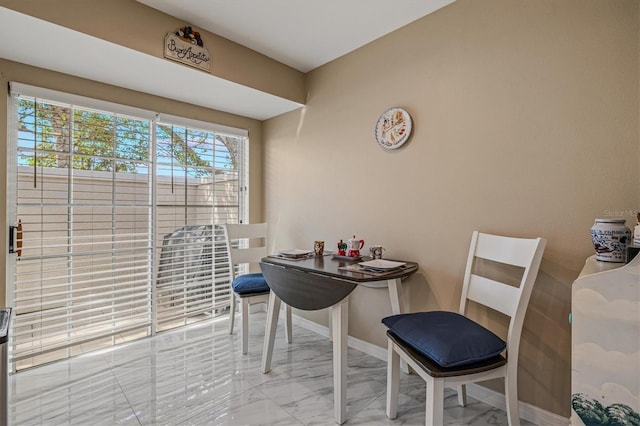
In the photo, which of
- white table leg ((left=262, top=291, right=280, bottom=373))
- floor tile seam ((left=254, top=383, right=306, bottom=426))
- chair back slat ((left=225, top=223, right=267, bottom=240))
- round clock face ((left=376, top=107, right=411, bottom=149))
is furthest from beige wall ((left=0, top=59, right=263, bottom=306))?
floor tile seam ((left=254, top=383, right=306, bottom=426))

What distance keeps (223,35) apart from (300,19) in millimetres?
635

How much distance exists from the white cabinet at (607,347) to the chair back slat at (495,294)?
0.50 m

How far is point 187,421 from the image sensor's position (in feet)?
5.31

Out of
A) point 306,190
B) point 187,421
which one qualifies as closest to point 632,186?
point 306,190

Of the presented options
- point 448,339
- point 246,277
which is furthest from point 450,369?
point 246,277

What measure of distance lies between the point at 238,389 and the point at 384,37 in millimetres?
2637

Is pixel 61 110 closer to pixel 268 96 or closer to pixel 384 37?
pixel 268 96

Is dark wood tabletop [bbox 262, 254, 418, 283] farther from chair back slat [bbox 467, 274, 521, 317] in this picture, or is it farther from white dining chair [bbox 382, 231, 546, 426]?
chair back slat [bbox 467, 274, 521, 317]

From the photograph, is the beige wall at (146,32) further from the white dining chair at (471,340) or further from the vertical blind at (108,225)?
the white dining chair at (471,340)

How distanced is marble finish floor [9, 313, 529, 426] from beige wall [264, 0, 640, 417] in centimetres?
48

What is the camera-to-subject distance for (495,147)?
1759 mm

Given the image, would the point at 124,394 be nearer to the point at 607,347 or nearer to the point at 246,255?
the point at 246,255

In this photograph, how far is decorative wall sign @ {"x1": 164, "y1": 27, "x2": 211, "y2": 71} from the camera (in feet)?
6.80

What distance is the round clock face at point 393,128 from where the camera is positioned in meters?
2.16
